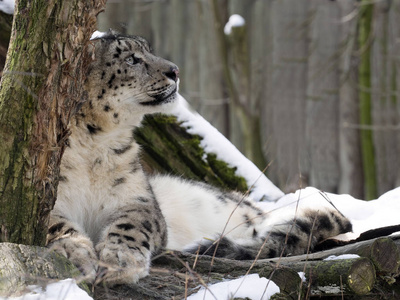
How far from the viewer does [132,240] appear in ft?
11.0

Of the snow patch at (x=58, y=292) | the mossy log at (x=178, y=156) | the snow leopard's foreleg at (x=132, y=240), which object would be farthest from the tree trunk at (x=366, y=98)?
the snow patch at (x=58, y=292)

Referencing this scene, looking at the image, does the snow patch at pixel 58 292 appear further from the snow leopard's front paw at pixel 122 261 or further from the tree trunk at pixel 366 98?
the tree trunk at pixel 366 98

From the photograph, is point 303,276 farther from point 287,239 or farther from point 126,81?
point 126,81

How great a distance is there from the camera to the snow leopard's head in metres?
3.85

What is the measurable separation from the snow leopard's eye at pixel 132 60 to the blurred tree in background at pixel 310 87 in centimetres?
592

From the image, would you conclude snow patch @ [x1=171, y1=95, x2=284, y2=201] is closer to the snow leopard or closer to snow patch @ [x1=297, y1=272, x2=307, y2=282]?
the snow leopard

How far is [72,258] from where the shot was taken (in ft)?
9.64

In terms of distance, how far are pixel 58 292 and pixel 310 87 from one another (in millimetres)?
9414

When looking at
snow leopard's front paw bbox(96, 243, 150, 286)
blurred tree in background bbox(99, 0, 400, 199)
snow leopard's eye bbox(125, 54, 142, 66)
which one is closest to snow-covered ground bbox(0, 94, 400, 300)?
snow leopard's front paw bbox(96, 243, 150, 286)

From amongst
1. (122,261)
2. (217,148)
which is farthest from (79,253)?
(217,148)

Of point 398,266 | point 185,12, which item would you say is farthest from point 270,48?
point 398,266

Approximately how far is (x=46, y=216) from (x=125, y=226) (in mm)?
609

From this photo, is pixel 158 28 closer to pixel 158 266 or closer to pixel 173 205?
pixel 173 205

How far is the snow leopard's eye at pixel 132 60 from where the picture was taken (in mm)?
3982
